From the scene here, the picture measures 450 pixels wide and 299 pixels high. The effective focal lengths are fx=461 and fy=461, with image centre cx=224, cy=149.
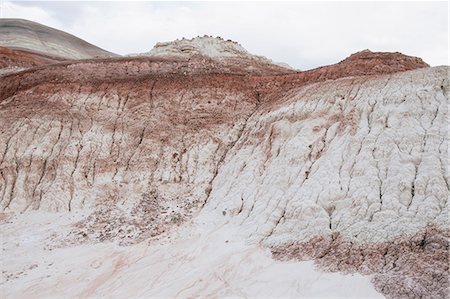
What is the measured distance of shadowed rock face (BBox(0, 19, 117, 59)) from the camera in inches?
2226

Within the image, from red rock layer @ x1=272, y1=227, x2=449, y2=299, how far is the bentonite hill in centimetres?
4

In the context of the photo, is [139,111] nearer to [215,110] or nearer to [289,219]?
[215,110]

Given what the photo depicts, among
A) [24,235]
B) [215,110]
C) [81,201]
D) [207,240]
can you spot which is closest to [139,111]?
[215,110]

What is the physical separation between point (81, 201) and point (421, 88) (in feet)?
46.8

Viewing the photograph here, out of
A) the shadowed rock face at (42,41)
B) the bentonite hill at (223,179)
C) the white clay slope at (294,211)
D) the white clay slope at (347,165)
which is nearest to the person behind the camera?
the bentonite hill at (223,179)

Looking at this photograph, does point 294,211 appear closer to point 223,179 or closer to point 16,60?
point 223,179

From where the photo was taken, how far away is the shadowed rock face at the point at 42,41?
2226 inches

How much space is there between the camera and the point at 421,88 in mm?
17125

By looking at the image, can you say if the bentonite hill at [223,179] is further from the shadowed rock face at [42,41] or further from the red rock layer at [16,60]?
the shadowed rock face at [42,41]

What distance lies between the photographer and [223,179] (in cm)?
1930

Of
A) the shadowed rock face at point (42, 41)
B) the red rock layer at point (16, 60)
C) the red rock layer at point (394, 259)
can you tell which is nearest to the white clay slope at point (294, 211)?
the red rock layer at point (394, 259)

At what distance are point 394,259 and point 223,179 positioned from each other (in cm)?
885

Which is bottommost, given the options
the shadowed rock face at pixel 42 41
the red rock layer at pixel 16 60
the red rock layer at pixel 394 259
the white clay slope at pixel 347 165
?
the red rock layer at pixel 394 259

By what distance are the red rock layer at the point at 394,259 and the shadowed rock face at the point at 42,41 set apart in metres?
46.2
